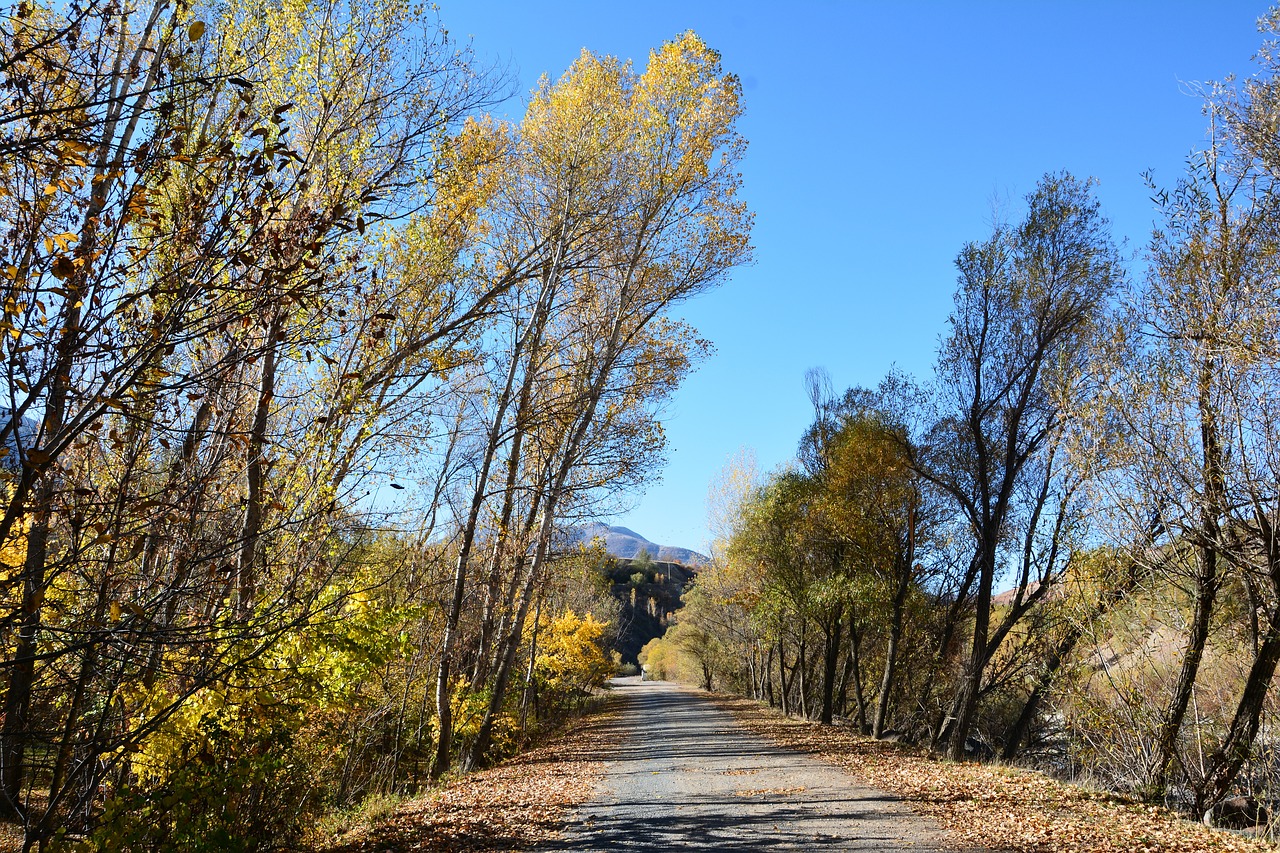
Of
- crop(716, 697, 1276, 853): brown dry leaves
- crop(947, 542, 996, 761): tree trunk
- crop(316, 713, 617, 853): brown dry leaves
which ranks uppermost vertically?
crop(947, 542, 996, 761): tree trunk

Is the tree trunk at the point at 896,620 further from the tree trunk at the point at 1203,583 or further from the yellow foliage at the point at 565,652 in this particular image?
the yellow foliage at the point at 565,652

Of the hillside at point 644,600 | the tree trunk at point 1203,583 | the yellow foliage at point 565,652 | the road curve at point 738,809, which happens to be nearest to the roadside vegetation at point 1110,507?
the tree trunk at point 1203,583

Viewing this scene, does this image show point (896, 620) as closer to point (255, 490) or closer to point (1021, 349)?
point (1021, 349)

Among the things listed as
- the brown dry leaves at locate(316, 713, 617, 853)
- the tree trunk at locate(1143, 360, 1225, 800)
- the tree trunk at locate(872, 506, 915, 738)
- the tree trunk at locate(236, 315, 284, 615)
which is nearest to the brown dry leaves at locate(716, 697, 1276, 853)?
the tree trunk at locate(1143, 360, 1225, 800)

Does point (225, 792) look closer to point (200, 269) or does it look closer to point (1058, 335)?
point (200, 269)

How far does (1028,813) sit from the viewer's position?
26.9 ft

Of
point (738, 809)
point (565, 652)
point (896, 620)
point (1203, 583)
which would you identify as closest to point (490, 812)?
point (738, 809)

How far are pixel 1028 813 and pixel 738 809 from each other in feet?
10.2

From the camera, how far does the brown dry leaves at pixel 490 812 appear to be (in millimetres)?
7762

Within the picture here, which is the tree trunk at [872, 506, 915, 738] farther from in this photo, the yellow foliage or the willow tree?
the yellow foliage

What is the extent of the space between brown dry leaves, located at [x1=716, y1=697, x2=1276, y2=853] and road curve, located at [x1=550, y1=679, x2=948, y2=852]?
0.43 metres

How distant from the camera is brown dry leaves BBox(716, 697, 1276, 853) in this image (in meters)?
7.02

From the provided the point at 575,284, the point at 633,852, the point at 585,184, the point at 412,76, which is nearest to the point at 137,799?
the point at 633,852

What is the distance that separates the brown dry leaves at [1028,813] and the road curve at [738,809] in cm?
43
